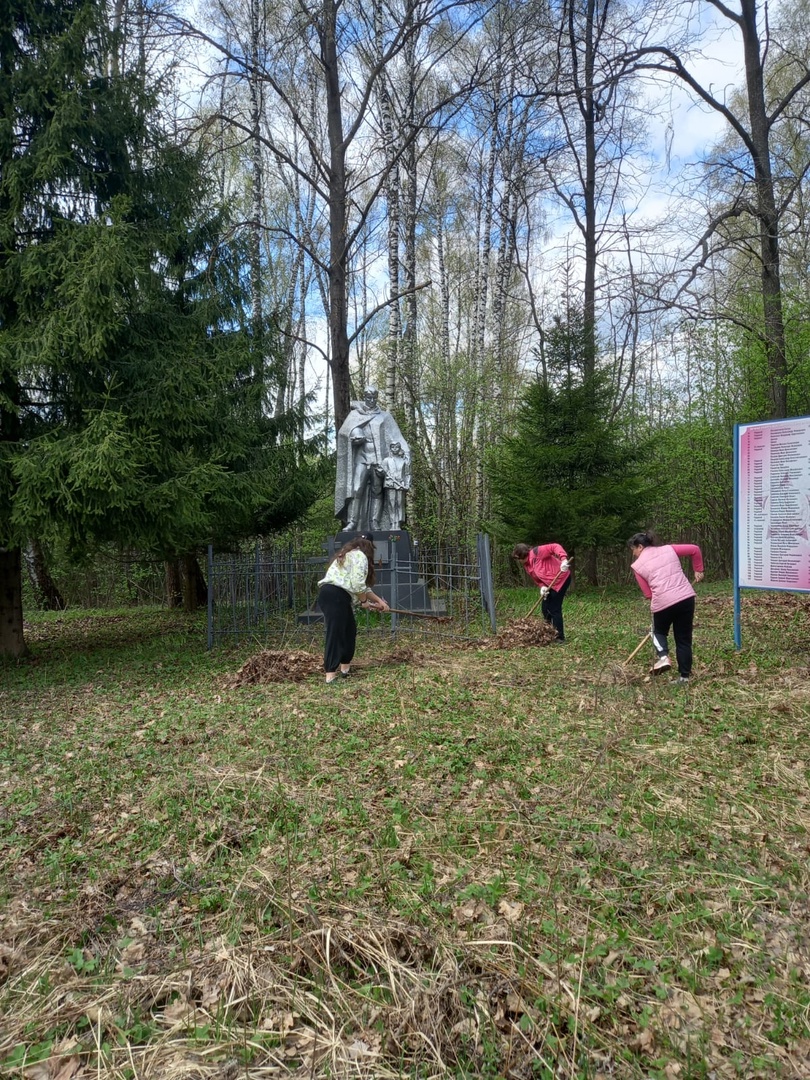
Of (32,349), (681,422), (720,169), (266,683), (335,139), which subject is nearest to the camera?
(266,683)

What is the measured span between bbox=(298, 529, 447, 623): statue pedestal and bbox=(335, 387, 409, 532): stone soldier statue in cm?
43

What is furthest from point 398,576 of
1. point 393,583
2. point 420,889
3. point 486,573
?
point 420,889

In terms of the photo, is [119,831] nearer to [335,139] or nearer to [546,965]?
[546,965]

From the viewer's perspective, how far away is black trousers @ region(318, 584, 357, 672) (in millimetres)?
7661

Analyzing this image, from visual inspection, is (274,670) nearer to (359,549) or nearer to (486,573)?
(359,549)

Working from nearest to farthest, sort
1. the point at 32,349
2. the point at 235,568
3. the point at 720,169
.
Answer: the point at 32,349, the point at 235,568, the point at 720,169

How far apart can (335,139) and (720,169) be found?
22.2 feet

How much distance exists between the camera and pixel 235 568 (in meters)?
11.2

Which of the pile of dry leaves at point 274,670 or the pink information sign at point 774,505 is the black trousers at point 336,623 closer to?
the pile of dry leaves at point 274,670

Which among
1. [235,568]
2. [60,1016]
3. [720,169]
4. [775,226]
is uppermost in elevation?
[720,169]

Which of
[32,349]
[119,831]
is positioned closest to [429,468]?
[32,349]

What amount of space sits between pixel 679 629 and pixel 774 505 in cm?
183

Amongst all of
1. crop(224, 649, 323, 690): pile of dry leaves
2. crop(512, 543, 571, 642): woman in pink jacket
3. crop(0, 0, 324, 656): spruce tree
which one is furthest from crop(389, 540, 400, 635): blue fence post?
crop(0, 0, 324, 656): spruce tree

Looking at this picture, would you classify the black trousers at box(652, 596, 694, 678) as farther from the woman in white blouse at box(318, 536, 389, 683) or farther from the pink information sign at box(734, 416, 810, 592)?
the woman in white blouse at box(318, 536, 389, 683)
